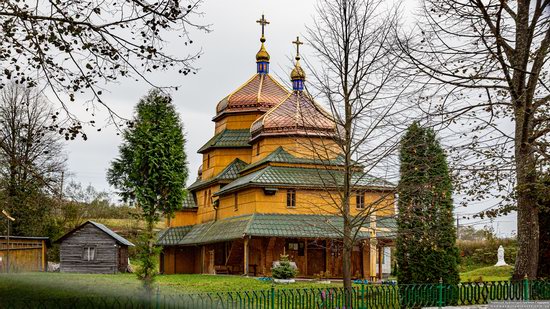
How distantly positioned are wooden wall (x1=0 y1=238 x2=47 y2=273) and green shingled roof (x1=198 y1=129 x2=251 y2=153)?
12.0 meters

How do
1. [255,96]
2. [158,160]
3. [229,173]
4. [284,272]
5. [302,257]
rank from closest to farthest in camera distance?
[284,272] < [158,160] < [302,257] < [229,173] < [255,96]

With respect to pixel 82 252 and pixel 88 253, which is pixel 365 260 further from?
pixel 82 252

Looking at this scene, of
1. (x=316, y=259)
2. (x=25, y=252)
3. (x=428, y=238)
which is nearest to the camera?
(x=428, y=238)

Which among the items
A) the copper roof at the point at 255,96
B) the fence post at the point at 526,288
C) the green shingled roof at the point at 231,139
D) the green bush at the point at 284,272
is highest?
the copper roof at the point at 255,96

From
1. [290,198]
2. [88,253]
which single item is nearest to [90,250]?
[88,253]

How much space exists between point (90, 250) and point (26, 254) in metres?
4.24

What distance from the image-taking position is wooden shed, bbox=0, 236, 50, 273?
128ft

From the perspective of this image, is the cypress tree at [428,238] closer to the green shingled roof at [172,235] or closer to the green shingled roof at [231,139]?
the green shingled roof at [231,139]

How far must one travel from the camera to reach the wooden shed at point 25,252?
39156 mm

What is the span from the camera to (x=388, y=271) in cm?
4325

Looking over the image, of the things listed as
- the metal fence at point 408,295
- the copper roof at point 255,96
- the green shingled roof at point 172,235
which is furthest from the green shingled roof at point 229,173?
the metal fence at point 408,295

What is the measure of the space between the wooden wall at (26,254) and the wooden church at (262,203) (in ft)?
23.0

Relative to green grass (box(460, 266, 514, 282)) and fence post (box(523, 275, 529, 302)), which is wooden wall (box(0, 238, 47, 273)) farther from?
fence post (box(523, 275, 529, 302))

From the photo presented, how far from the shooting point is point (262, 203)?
36969mm
